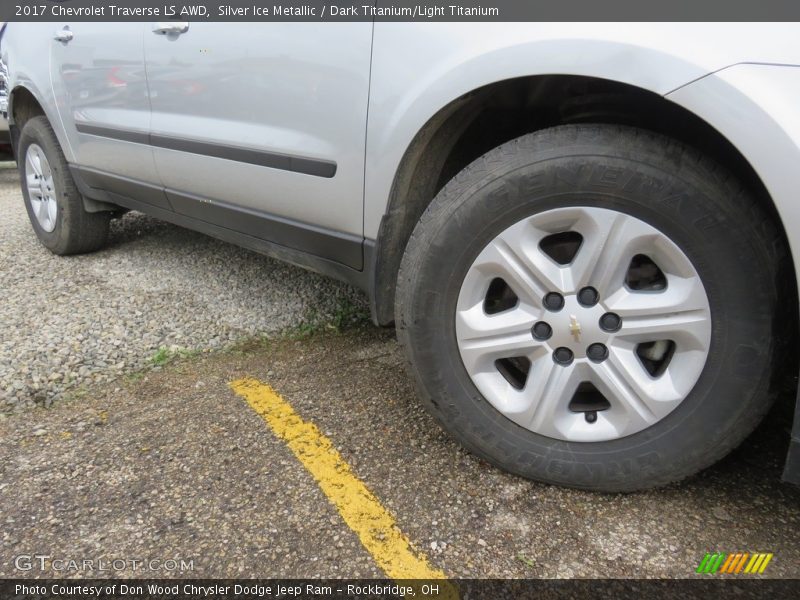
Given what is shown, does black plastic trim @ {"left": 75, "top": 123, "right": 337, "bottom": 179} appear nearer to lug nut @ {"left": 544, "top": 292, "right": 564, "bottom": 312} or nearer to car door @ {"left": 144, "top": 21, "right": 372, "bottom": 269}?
car door @ {"left": 144, "top": 21, "right": 372, "bottom": 269}

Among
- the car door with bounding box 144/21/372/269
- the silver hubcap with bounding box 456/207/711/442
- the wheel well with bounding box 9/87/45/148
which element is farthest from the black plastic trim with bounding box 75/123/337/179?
the wheel well with bounding box 9/87/45/148

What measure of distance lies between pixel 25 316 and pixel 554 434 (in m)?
2.59

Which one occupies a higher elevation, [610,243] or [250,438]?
[610,243]

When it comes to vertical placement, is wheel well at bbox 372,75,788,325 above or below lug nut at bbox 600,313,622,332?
above

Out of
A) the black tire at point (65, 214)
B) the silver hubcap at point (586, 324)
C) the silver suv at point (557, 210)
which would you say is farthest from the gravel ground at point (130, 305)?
the silver hubcap at point (586, 324)

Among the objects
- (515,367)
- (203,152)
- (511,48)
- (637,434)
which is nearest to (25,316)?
(203,152)

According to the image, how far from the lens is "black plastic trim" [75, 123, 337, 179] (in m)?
2.03

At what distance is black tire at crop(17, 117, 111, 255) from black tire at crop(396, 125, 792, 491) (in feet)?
8.82

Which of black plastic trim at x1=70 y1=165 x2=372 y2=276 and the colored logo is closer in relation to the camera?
the colored logo

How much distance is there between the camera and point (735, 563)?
1511mm

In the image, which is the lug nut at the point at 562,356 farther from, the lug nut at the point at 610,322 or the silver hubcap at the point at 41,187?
the silver hubcap at the point at 41,187

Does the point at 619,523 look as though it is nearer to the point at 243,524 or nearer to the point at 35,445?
the point at 243,524

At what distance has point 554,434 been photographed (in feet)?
5.59
